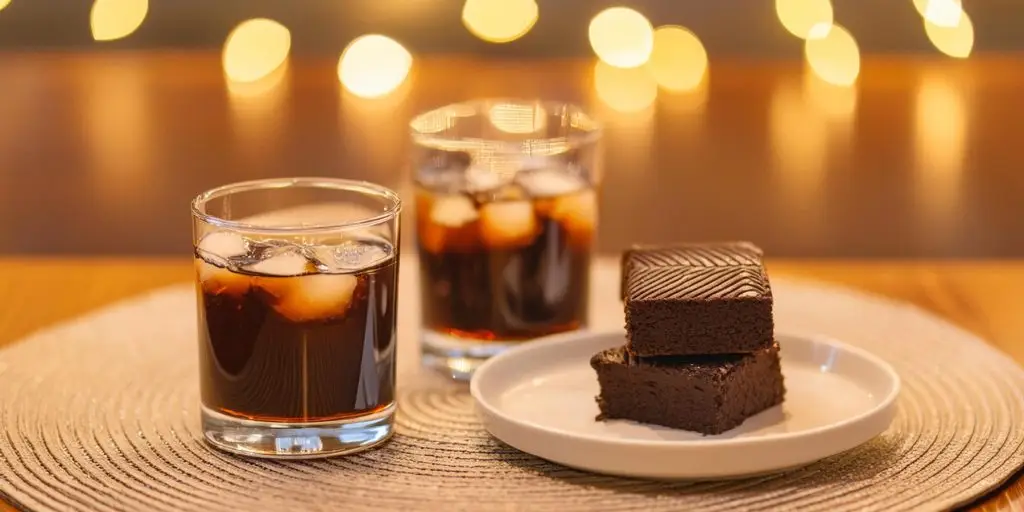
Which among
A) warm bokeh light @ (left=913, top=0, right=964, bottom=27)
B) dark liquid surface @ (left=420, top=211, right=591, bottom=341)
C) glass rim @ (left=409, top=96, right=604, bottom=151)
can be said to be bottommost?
dark liquid surface @ (left=420, top=211, right=591, bottom=341)

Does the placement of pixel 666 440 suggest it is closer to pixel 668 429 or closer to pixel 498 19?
pixel 668 429

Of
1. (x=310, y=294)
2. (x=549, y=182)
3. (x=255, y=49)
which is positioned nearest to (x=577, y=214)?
(x=549, y=182)

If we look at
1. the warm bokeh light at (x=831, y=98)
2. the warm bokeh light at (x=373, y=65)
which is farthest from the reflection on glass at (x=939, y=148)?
the warm bokeh light at (x=373, y=65)

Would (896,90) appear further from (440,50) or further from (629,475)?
(629,475)

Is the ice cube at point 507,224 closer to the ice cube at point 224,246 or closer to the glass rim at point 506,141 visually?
the glass rim at point 506,141

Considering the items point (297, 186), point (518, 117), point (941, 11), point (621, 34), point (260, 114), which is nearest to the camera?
point (297, 186)

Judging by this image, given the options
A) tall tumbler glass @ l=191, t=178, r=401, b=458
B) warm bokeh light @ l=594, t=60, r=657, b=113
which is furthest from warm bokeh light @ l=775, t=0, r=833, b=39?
tall tumbler glass @ l=191, t=178, r=401, b=458

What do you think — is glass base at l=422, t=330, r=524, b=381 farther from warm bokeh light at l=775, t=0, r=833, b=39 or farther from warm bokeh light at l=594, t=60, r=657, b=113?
warm bokeh light at l=594, t=60, r=657, b=113
